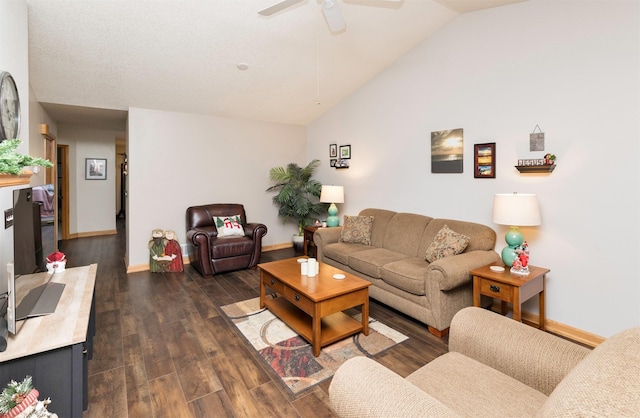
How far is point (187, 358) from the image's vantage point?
2322 millimetres

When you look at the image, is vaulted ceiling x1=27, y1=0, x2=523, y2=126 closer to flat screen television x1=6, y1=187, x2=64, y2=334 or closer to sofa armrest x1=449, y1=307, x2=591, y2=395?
flat screen television x1=6, y1=187, x2=64, y2=334

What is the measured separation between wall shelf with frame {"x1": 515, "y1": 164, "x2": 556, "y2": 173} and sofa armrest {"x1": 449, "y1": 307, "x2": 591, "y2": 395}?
174 cm

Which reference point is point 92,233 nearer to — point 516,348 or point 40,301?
point 40,301

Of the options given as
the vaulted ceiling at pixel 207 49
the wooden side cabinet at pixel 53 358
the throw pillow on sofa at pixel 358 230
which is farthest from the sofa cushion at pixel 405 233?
the wooden side cabinet at pixel 53 358

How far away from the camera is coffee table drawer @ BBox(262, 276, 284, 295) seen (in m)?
2.78

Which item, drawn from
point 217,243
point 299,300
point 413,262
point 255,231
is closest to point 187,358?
point 299,300

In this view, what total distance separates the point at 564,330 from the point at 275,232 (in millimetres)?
4332

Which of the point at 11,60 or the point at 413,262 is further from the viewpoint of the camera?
Result: the point at 413,262

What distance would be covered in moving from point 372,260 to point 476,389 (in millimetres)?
2034

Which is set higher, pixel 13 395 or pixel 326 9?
pixel 326 9

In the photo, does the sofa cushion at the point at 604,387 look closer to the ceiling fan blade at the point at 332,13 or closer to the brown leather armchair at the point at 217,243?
the ceiling fan blade at the point at 332,13

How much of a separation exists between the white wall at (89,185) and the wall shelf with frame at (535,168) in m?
7.51

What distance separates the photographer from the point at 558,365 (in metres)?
1.27

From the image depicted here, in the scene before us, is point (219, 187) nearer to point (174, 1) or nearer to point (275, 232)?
point (275, 232)
